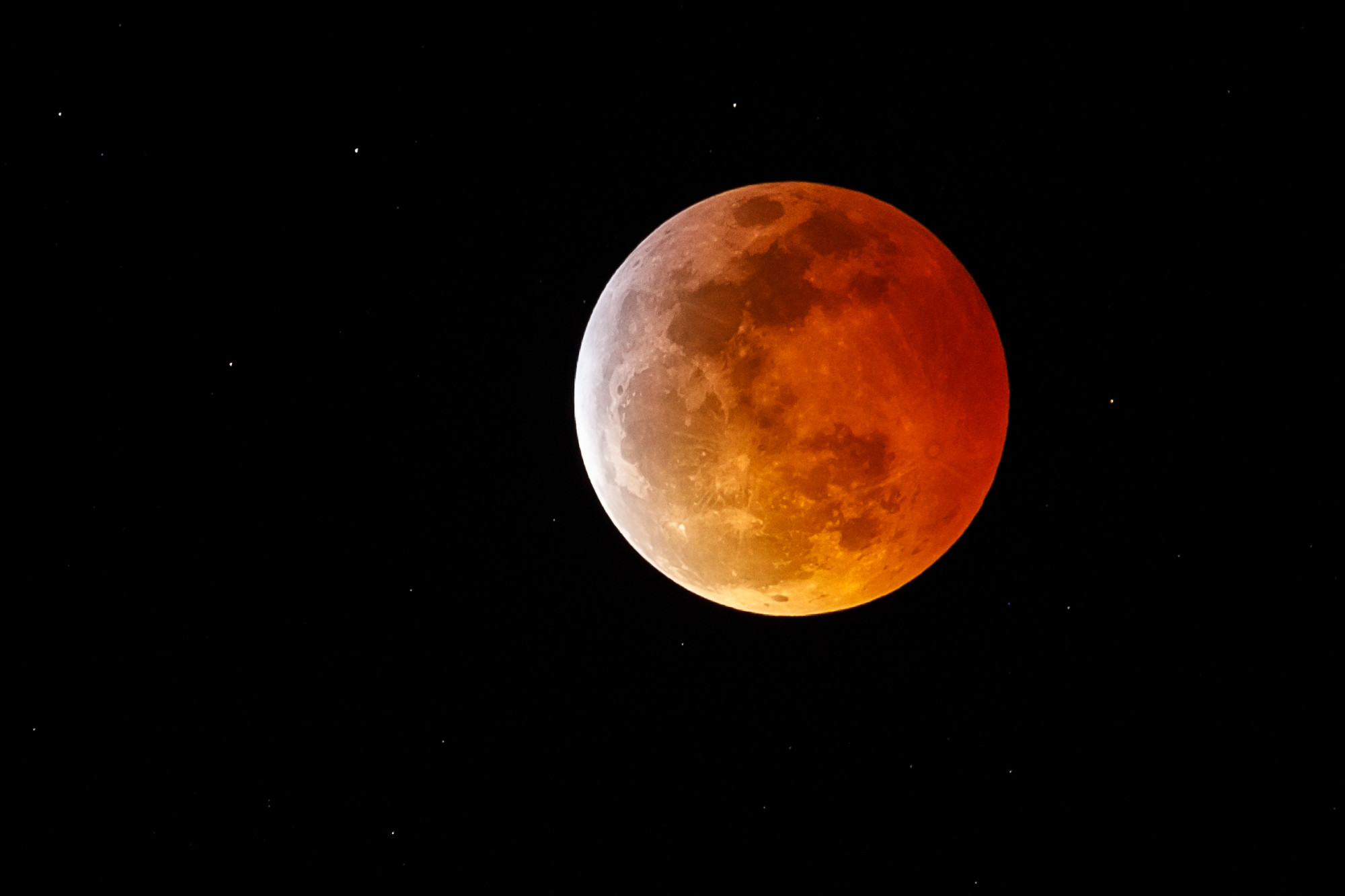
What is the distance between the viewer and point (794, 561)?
447 centimetres

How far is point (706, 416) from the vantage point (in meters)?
4.22

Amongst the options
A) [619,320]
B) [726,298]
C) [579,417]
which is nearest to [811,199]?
[726,298]

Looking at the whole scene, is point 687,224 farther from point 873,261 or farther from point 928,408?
point 928,408

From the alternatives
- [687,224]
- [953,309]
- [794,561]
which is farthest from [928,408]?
[687,224]

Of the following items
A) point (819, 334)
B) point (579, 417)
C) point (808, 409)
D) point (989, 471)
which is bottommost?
point (989, 471)

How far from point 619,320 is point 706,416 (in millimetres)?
820

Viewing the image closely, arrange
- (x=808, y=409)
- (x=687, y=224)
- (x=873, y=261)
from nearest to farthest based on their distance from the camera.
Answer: (x=808, y=409) < (x=873, y=261) < (x=687, y=224)

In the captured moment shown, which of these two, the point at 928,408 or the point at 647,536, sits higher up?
the point at 928,408

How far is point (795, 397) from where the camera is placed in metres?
4.14

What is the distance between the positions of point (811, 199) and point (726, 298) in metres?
0.87

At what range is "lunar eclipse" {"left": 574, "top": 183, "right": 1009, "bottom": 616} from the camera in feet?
13.7

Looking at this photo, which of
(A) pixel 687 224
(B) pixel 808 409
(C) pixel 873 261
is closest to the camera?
(B) pixel 808 409

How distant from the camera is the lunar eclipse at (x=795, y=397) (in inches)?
164

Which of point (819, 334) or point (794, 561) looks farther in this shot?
point (794, 561)
